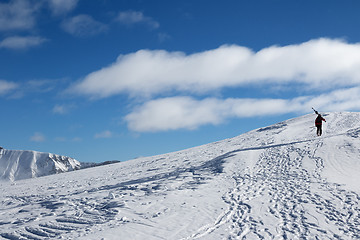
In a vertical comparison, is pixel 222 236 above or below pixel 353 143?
below

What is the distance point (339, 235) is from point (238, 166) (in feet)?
35.7

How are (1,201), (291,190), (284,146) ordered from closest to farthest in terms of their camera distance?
1. (291,190)
2. (1,201)
3. (284,146)

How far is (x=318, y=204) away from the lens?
41.0ft

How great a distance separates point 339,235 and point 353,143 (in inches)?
557

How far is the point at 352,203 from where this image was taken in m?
12.3

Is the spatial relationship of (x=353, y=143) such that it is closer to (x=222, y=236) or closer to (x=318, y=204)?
(x=318, y=204)

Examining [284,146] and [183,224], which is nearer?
[183,224]

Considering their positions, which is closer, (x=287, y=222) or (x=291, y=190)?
(x=287, y=222)

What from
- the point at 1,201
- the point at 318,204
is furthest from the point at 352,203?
the point at 1,201

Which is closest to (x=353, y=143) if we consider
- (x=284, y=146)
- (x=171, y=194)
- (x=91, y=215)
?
(x=284, y=146)

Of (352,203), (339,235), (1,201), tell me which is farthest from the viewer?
(1,201)

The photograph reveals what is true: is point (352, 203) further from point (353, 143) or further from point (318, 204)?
point (353, 143)

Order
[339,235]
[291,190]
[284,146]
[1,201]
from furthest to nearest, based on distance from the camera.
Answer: [284,146] < [1,201] < [291,190] < [339,235]

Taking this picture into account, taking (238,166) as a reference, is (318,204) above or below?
below
